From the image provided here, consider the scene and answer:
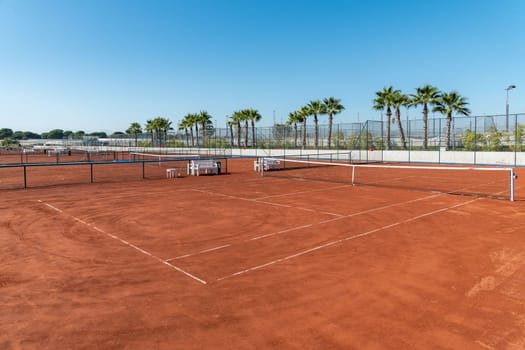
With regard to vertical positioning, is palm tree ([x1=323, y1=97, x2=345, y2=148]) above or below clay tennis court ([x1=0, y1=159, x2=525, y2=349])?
above

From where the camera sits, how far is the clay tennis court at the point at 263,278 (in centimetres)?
455

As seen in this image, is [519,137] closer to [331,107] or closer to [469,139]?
[469,139]

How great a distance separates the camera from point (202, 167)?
85.3 feet

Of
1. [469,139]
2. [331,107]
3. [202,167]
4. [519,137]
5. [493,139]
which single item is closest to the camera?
[202,167]

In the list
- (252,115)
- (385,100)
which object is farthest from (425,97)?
(252,115)

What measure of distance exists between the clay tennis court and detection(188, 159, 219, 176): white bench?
1340cm

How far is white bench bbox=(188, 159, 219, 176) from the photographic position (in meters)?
26.0

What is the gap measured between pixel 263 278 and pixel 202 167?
2020 cm

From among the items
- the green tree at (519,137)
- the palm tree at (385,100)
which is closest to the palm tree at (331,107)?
the palm tree at (385,100)

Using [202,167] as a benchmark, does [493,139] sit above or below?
above

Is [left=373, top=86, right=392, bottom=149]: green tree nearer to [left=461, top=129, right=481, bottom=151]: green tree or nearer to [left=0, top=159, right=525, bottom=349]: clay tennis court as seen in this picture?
[left=461, top=129, right=481, bottom=151]: green tree

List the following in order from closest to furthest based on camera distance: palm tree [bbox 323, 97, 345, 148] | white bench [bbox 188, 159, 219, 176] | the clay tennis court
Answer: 1. the clay tennis court
2. white bench [bbox 188, 159, 219, 176]
3. palm tree [bbox 323, 97, 345, 148]

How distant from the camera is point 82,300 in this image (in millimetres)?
5555

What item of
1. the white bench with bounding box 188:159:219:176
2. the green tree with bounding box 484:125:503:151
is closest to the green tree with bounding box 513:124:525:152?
the green tree with bounding box 484:125:503:151
